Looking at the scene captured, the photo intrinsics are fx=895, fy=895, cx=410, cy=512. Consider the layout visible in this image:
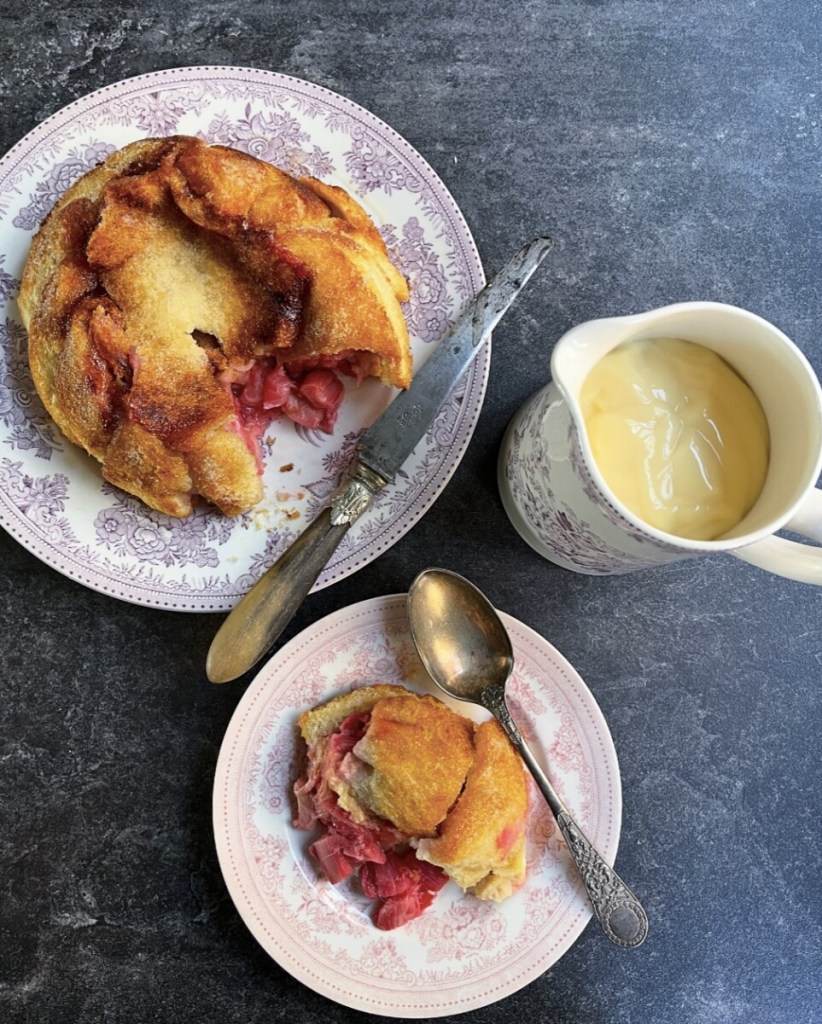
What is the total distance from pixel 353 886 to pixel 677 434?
950 millimetres

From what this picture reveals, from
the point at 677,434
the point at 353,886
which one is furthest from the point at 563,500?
the point at 353,886

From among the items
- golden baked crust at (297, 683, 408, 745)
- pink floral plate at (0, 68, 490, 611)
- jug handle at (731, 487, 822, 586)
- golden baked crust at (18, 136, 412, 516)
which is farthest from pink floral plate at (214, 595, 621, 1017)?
jug handle at (731, 487, 822, 586)

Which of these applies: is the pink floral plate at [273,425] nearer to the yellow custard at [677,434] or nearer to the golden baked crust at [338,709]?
the golden baked crust at [338,709]

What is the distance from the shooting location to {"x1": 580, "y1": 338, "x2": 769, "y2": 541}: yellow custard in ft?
4.11

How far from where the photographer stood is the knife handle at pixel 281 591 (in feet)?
4.76

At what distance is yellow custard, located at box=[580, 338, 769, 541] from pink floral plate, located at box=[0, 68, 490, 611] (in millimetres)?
341

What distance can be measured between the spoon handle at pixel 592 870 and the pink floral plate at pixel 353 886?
3 cm

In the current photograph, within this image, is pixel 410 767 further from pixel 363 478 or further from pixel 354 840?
pixel 363 478

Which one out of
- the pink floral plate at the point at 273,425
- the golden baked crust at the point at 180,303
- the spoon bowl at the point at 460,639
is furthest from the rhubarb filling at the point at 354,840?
the golden baked crust at the point at 180,303

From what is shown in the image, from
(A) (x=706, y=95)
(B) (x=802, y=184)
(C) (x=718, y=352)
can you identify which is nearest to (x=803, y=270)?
(B) (x=802, y=184)

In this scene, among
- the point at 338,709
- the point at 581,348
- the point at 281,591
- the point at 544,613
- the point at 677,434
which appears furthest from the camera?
the point at 544,613

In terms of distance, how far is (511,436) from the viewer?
1535 millimetres

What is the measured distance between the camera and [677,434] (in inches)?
49.7

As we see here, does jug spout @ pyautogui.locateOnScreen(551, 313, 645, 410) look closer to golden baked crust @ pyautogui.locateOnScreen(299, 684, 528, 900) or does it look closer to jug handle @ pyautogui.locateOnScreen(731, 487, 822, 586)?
jug handle @ pyautogui.locateOnScreen(731, 487, 822, 586)
